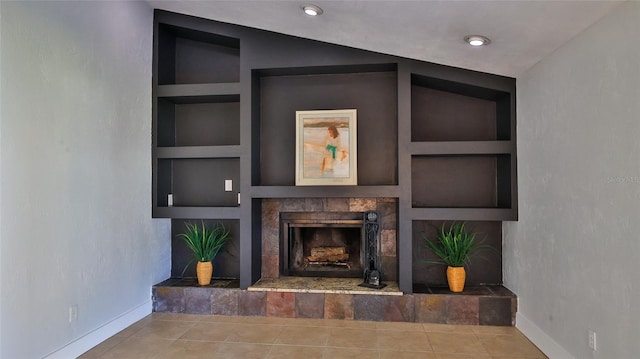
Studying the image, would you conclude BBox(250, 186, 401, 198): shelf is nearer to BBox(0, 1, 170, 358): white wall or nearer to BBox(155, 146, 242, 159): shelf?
BBox(155, 146, 242, 159): shelf

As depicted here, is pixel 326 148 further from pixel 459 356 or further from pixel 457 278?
pixel 459 356

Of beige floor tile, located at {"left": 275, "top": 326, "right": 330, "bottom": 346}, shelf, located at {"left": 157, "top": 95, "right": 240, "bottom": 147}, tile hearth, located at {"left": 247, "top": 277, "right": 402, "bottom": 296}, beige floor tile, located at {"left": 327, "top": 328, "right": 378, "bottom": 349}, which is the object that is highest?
shelf, located at {"left": 157, "top": 95, "right": 240, "bottom": 147}

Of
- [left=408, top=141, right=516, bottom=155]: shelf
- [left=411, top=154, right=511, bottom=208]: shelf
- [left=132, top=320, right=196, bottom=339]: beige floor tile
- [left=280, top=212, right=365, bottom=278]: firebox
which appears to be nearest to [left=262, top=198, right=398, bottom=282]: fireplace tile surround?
[left=280, top=212, right=365, bottom=278]: firebox

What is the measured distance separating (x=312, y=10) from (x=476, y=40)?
1.30 meters

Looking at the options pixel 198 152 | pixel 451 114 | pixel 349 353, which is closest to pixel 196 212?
pixel 198 152

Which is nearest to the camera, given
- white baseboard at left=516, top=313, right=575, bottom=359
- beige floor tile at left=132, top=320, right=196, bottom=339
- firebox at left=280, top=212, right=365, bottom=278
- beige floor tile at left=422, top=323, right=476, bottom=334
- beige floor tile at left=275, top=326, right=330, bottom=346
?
white baseboard at left=516, top=313, right=575, bottom=359

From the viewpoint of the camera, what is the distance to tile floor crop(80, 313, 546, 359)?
2.96 meters

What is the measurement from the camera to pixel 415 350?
3027 millimetres

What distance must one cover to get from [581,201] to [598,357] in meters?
0.97

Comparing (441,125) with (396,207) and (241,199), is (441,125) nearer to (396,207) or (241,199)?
(396,207)

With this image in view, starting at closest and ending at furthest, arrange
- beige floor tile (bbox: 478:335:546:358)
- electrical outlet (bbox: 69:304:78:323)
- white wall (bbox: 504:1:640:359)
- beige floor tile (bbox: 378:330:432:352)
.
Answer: white wall (bbox: 504:1:640:359), electrical outlet (bbox: 69:304:78:323), beige floor tile (bbox: 478:335:546:358), beige floor tile (bbox: 378:330:432:352)

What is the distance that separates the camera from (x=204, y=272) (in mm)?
3977

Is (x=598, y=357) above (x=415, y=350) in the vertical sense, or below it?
above

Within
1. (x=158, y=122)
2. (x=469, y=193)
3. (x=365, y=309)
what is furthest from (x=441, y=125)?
(x=158, y=122)
